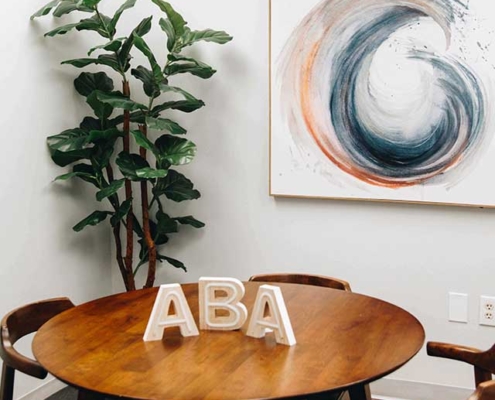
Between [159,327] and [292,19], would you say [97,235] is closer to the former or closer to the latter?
[292,19]

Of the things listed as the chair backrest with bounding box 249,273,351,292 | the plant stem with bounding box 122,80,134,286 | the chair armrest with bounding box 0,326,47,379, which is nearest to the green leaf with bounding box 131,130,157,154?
the plant stem with bounding box 122,80,134,286

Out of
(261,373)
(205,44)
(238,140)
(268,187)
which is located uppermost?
(205,44)

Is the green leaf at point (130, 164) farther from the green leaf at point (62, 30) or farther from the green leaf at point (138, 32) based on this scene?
the green leaf at point (62, 30)

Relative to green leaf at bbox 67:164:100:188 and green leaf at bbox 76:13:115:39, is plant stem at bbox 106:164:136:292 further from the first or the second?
green leaf at bbox 76:13:115:39

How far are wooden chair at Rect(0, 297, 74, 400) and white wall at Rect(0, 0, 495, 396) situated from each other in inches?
29.0

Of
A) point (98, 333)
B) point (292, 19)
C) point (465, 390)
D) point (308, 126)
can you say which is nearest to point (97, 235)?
point (308, 126)

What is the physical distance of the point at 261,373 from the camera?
169 cm

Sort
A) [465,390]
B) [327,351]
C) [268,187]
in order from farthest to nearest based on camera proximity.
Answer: [268,187] → [465,390] → [327,351]

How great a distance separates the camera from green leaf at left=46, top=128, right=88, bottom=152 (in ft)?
10.3

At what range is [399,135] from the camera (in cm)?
305

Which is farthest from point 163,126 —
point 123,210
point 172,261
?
point 172,261

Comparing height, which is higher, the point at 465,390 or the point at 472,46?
the point at 472,46

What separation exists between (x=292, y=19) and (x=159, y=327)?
1.71m

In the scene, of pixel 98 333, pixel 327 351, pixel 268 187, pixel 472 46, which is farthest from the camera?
pixel 268 187
